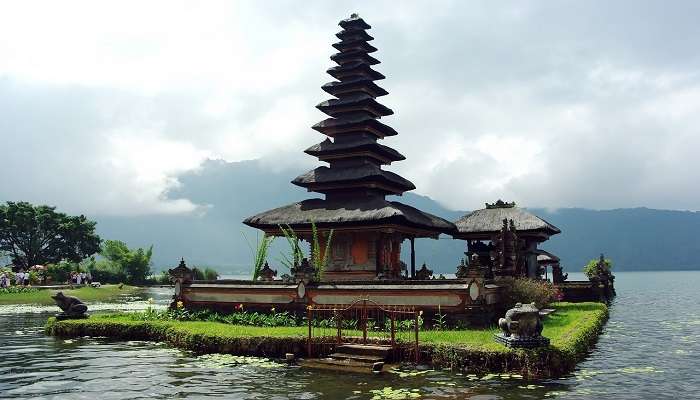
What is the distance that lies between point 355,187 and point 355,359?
59.7 ft

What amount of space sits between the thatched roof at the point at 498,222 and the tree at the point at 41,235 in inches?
2146

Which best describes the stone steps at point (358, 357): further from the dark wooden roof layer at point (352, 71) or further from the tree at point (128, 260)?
the tree at point (128, 260)

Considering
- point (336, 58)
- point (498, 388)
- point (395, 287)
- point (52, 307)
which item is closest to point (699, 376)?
point (498, 388)

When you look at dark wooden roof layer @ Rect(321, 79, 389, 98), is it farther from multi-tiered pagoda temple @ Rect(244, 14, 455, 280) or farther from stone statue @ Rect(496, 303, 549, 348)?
stone statue @ Rect(496, 303, 549, 348)

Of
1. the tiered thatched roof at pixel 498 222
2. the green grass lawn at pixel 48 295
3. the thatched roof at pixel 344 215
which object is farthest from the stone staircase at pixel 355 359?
the green grass lawn at pixel 48 295

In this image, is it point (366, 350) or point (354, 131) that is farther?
point (354, 131)

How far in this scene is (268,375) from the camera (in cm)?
1678

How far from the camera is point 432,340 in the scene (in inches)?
741

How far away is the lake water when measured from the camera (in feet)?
47.2

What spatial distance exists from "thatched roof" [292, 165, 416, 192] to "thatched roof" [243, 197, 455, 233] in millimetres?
1251

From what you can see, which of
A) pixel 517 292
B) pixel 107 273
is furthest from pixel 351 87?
pixel 107 273

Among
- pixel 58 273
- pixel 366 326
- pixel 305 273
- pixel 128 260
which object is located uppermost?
pixel 128 260

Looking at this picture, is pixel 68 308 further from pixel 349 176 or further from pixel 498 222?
pixel 498 222

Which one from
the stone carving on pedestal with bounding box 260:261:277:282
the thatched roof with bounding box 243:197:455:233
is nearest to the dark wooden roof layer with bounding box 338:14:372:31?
the thatched roof with bounding box 243:197:455:233
